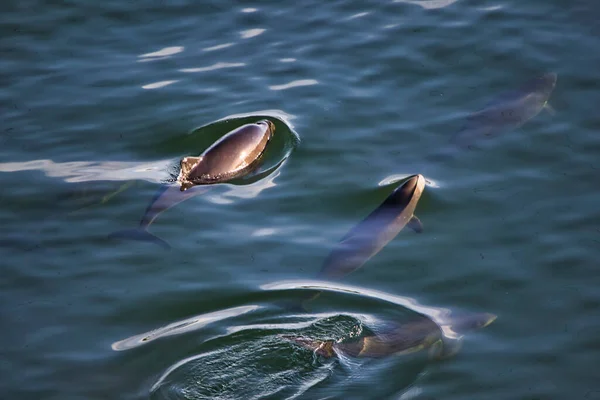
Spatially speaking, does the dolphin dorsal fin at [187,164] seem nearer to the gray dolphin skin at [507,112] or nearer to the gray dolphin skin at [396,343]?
the gray dolphin skin at [396,343]

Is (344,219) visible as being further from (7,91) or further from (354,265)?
(7,91)

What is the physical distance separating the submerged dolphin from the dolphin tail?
3.39m

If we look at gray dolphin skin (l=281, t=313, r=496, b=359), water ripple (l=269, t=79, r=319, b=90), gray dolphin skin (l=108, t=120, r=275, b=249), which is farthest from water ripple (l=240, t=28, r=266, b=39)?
gray dolphin skin (l=281, t=313, r=496, b=359)

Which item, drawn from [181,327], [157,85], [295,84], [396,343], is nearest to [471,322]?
[396,343]

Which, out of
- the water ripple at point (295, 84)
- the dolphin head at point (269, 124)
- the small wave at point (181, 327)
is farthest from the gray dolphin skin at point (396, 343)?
the water ripple at point (295, 84)

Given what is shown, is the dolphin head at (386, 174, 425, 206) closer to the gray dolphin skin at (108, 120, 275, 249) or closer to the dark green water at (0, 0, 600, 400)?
the dark green water at (0, 0, 600, 400)

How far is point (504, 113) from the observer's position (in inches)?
401

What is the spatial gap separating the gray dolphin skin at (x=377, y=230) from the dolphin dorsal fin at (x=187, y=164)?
6.97ft

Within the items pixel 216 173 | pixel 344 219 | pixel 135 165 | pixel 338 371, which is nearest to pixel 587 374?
pixel 338 371

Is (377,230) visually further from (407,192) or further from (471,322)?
(471,322)

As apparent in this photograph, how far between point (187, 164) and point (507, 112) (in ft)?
13.1

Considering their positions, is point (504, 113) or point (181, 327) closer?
point (181, 327)

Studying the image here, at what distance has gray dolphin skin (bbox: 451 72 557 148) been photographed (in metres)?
9.99

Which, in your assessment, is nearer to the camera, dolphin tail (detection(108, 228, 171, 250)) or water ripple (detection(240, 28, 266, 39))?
dolphin tail (detection(108, 228, 171, 250))
